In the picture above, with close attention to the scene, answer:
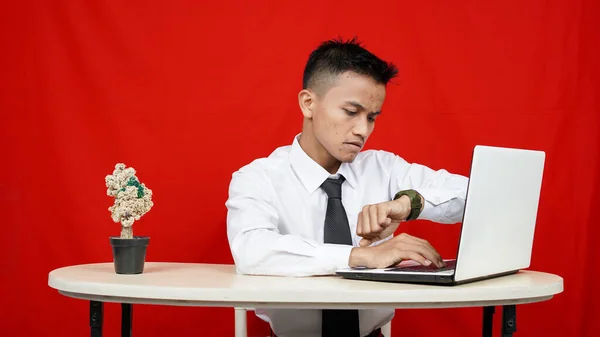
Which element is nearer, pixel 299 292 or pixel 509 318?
pixel 299 292

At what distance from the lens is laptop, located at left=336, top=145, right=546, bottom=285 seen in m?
1.40

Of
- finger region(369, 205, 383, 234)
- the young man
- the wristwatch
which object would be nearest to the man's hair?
the young man

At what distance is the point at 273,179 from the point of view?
2.13 m

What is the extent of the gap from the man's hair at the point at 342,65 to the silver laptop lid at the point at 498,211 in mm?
592

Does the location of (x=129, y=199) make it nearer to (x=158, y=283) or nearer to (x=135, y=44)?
(x=158, y=283)

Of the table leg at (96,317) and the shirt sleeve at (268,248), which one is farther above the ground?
the shirt sleeve at (268,248)

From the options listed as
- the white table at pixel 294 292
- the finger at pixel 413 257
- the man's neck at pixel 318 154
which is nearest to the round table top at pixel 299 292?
the white table at pixel 294 292

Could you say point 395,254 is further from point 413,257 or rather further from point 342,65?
point 342,65

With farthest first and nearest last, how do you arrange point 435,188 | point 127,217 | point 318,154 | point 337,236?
point 318,154 → point 435,188 → point 337,236 → point 127,217

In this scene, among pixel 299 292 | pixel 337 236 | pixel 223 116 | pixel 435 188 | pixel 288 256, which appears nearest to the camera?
pixel 299 292

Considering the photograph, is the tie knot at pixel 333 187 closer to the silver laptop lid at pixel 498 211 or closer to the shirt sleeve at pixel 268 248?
the shirt sleeve at pixel 268 248

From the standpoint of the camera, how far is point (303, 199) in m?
2.12

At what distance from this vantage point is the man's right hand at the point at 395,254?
5.26 feet

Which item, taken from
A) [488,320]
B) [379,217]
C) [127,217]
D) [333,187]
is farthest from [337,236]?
[127,217]
